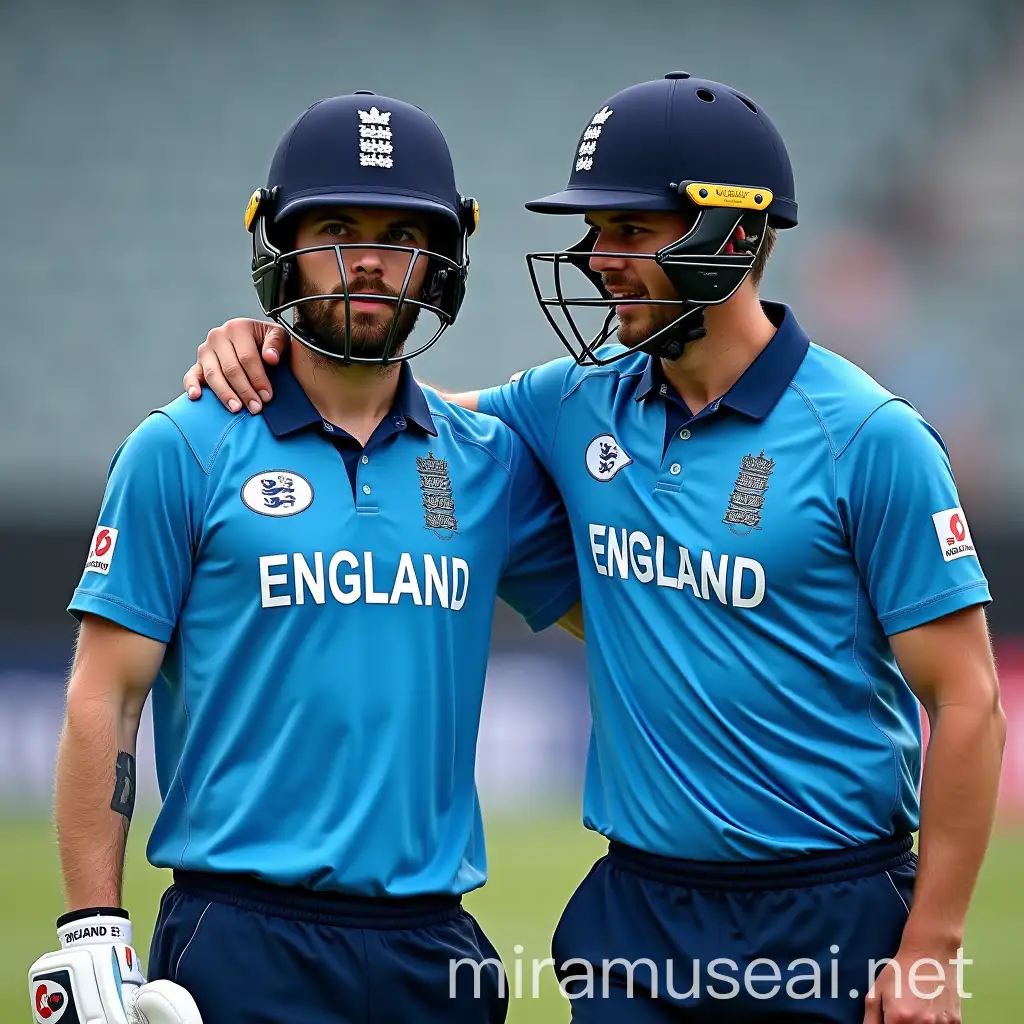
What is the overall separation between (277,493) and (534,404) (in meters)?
0.69

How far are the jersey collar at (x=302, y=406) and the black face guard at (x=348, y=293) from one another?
0.08 metres

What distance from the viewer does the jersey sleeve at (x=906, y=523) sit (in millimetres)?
2789

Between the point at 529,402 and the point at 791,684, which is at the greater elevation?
the point at 529,402

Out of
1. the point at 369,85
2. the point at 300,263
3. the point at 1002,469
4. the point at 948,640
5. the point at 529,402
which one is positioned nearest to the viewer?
the point at 948,640

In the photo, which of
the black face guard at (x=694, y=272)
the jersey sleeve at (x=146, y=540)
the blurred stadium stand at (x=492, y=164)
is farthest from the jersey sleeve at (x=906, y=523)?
the blurred stadium stand at (x=492, y=164)

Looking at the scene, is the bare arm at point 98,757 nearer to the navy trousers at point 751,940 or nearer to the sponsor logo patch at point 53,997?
the sponsor logo patch at point 53,997

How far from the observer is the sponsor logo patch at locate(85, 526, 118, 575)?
9.12 feet

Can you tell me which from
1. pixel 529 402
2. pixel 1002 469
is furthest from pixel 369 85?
pixel 529 402

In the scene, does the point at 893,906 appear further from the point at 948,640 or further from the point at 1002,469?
the point at 1002,469

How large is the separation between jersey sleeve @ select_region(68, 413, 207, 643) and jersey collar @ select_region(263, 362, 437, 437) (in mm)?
194

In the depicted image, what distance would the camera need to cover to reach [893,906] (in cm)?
290

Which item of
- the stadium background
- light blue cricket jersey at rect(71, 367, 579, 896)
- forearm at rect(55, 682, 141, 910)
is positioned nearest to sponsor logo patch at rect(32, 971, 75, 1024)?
forearm at rect(55, 682, 141, 910)

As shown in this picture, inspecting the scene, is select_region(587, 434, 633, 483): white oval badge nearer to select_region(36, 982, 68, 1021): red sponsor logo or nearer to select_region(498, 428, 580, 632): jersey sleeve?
select_region(498, 428, 580, 632): jersey sleeve

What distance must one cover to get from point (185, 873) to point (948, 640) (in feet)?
4.38
